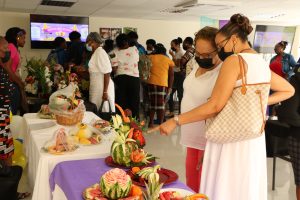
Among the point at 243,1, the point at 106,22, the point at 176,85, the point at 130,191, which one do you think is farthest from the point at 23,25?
the point at 130,191

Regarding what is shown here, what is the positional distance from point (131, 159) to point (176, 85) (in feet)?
15.1

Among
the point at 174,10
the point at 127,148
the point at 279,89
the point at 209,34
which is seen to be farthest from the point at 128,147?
the point at 174,10

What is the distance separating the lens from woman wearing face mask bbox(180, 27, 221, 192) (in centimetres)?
182

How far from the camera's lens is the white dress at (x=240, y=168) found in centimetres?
159

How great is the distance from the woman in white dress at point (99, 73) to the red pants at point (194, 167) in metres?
1.91

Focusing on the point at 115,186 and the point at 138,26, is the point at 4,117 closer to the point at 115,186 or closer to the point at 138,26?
the point at 115,186

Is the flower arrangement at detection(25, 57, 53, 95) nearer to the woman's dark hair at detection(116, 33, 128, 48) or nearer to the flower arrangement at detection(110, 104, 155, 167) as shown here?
the woman's dark hair at detection(116, 33, 128, 48)

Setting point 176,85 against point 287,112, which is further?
point 176,85

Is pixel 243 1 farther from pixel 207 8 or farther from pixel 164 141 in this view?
pixel 164 141

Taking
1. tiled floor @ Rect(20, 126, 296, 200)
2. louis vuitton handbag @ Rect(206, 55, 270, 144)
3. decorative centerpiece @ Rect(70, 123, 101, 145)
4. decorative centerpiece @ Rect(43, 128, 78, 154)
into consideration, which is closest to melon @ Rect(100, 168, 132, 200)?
louis vuitton handbag @ Rect(206, 55, 270, 144)

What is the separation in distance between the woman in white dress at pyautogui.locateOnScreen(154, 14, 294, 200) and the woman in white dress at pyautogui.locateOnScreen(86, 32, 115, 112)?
2185 millimetres

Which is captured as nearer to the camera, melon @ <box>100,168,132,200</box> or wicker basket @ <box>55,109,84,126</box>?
melon @ <box>100,168,132,200</box>

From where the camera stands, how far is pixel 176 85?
6.07 m

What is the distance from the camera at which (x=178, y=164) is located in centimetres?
356
